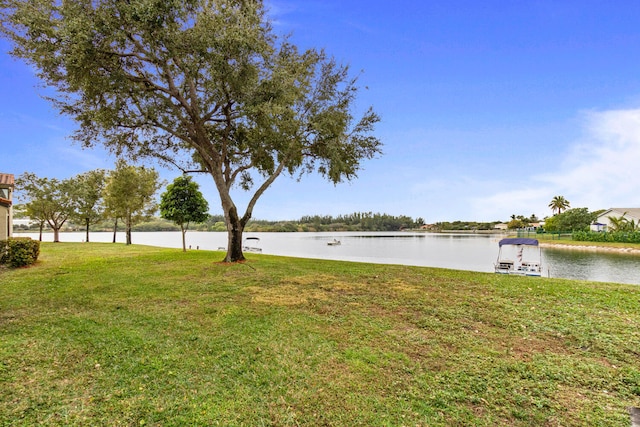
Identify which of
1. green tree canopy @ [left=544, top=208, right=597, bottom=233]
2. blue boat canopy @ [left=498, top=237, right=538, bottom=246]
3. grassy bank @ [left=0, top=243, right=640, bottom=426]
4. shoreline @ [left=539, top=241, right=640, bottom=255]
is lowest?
shoreline @ [left=539, top=241, right=640, bottom=255]

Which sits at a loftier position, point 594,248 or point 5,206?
point 5,206

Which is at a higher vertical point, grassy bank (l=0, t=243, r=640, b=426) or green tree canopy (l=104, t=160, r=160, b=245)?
green tree canopy (l=104, t=160, r=160, b=245)

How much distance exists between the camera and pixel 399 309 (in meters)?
6.63

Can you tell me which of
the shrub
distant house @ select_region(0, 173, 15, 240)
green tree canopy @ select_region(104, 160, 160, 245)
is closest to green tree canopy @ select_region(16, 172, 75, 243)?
green tree canopy @ select_region(104, 160, 160, 245)

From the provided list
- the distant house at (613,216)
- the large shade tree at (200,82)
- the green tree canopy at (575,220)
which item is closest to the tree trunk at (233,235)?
the large shade tree at (200,82)

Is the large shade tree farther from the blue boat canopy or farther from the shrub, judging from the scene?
the blue boat canopy

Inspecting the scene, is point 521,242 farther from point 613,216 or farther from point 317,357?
point 613,216

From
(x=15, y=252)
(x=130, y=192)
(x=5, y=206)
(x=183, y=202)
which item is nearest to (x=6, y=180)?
(x=5, y=206)

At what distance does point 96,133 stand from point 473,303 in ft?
51.6

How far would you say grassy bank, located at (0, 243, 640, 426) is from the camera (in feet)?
10.3

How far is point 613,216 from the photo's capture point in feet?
217

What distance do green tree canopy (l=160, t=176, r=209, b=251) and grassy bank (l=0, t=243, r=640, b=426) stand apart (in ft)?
46.6

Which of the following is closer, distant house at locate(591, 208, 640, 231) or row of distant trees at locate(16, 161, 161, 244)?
row of distant trees at locate(16, 161, 161, 244)

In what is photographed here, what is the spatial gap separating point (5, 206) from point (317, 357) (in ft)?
55.7
